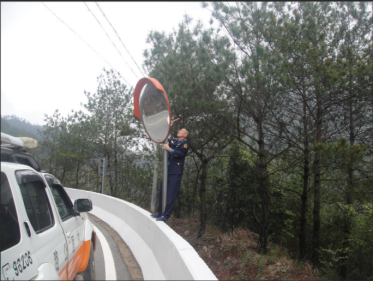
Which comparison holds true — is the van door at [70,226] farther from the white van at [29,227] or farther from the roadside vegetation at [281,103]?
the roadside vegetation at [281,103]

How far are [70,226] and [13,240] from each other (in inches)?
54.4

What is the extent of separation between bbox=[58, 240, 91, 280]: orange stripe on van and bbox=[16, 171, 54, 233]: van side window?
490 millimetres

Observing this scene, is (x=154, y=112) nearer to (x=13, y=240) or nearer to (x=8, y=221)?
(x=8, y=221)

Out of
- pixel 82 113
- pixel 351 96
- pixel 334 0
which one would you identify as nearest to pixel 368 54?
pixel 351 96

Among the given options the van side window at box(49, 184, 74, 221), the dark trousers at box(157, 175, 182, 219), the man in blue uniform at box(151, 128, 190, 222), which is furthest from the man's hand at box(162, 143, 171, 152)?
the van side window at box(49, 184, 74, 221)

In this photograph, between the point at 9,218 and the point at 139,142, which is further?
the point at 139,142

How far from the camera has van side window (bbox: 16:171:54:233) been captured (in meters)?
2.68

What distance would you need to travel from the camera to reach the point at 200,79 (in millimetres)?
11250

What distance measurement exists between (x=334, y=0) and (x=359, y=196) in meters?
6.21

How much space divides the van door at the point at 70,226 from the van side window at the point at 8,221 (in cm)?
79

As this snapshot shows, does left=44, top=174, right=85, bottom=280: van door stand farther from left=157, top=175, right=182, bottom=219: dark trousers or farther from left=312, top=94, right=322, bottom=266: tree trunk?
left=312, top=94, right=322, bottom=266: tree trunk

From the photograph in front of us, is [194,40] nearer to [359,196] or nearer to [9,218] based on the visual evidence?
[359,196]

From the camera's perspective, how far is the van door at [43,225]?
2.57 m

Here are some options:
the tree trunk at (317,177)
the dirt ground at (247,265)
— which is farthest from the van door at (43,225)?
the tree trunk at (317,177)
